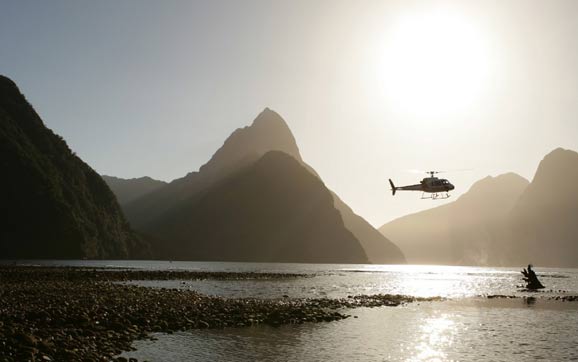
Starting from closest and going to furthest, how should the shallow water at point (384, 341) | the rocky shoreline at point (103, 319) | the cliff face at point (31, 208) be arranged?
the rocky shoreline at point (103, 319) < the shallow water at point (384, 341) < the cliff face at point (31, 208)

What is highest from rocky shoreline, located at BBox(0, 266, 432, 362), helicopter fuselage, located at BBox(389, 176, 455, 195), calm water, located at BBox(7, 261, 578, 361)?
helicopter fuselage, located at BBox(389, 176, 455, 195)

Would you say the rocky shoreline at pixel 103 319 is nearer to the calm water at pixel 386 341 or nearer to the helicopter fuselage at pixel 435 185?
the calm water at pixel 386 341

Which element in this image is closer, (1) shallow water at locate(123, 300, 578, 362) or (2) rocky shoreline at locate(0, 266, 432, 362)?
(2) rocky shoreline at locate(0, 266, 432, 362)

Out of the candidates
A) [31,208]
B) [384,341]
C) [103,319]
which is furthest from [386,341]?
[31,208]

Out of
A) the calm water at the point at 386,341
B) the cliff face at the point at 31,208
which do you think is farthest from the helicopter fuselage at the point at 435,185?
the cliff face at the point at 31,208

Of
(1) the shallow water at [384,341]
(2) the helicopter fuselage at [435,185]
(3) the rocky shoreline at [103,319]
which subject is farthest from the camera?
(2) the helicopter fuselage at [435,185]

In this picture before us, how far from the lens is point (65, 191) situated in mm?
193875

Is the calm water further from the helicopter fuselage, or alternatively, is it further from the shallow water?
the helicopter fuselage

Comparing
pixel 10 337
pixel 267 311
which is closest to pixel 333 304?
pixel 267 311

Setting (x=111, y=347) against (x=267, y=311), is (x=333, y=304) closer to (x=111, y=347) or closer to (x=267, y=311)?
(x=267, y=311)

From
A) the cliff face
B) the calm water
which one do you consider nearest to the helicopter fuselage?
the calm water

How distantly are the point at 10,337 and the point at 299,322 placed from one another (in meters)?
20.1

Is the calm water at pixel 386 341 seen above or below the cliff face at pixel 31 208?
below

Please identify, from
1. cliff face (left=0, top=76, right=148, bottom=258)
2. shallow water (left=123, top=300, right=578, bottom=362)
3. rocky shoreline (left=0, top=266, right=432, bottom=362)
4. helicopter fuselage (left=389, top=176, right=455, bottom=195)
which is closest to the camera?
rocky shoreline (left=0, top=266, right=432, bottom=362)
